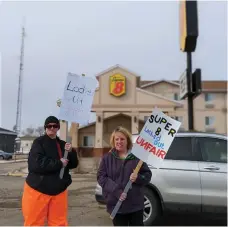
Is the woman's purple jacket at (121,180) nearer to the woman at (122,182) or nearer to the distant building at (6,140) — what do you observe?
the woman at (122,182)

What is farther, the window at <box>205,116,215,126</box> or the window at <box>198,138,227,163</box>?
the window at <box>205,116,215,126</box>

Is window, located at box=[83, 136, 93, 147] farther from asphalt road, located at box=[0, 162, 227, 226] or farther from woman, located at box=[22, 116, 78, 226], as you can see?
woman, located at box=[22, 116, 78, 226]

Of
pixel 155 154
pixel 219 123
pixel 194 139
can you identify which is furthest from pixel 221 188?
pixel 219 123

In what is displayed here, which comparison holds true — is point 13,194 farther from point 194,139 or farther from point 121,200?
point 121,200

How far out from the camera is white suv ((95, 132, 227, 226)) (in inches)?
253

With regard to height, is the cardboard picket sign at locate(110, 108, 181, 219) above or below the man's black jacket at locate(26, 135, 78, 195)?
above

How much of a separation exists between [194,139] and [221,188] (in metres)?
1.01

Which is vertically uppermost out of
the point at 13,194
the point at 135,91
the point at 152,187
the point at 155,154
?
the point at 135,91

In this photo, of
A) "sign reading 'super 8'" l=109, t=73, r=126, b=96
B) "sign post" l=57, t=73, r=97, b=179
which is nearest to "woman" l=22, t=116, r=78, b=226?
"sign post" l=57, t=73, r=97, b=179

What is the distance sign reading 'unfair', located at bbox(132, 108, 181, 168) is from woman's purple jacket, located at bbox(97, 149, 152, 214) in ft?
0.53

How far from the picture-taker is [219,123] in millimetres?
51156

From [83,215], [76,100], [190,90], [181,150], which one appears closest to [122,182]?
[76,100]

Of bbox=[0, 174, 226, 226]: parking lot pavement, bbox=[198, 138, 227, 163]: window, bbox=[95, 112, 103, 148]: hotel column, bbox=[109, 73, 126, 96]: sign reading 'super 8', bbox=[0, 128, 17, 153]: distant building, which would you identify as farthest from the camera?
bbox=[0, 128, 17, 153]: distant building

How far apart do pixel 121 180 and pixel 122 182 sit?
0.03 meters
